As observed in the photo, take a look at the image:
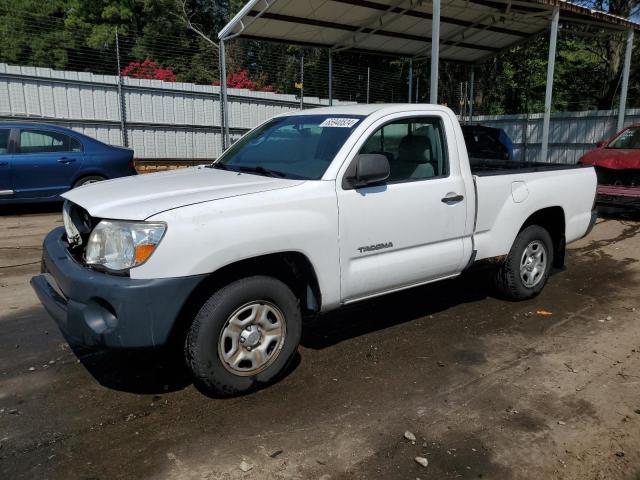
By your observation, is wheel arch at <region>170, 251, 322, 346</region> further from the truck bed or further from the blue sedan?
the blue sedan

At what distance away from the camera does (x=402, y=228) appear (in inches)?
161

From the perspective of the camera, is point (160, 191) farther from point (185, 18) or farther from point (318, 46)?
point (185, 18)

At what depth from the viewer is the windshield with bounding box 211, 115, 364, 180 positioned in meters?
3.96

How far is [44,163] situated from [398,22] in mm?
8707

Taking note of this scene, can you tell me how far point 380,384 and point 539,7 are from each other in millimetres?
11423

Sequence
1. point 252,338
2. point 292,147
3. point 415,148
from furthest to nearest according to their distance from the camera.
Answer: point 415,148 → point 292,147 → point 252,338

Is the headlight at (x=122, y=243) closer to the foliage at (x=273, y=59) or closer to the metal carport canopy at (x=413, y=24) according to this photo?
the metal carport canopy at (x=413, y=24)

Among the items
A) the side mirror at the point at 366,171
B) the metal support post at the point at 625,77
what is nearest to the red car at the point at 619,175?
the metal support post at the point at 625,77

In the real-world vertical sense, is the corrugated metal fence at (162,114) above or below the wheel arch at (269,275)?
above

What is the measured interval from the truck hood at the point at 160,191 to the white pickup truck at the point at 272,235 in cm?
1

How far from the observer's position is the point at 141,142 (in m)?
15.2

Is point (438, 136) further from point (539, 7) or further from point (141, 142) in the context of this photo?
point (141, 142)

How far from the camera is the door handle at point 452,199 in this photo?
4355 millimetres

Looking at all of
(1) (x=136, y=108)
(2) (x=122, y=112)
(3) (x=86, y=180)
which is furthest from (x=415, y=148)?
(1) (x=136, y=108)
